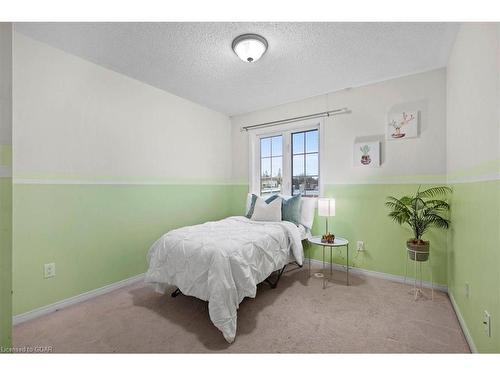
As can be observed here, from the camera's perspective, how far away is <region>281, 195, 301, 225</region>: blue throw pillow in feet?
9.93

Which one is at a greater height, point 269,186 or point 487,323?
point 269,186

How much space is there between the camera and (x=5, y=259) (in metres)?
1.09

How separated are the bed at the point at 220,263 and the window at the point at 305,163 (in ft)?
3.79

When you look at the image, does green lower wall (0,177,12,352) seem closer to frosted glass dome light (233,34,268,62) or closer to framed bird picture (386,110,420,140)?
frosted glass dome light (233,34,268,62)

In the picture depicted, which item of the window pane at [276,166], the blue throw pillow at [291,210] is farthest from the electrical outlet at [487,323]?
the window pane at [276,166]

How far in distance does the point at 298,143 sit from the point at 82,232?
296 centimetres

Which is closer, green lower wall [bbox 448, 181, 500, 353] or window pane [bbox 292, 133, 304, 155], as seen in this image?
green lower wall [bbox 448, 181, 500, 353]

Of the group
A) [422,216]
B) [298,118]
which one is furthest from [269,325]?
[298,118]

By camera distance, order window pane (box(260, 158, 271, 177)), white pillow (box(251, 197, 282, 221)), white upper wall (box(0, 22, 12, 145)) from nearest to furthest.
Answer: white upper wall (box(0, 22, 12, 145))
white pillow (box(251, 197, 282, 221))
window pane (box(260, 158, 271, 177))

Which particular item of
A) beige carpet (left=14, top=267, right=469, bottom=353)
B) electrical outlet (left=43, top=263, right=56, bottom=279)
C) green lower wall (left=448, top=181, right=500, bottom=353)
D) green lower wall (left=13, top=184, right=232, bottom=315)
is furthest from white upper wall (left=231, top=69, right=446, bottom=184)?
electrical outlet (left=43, top=263, right=56, bottom=279)

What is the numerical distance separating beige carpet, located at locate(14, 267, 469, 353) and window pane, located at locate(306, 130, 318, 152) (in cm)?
193

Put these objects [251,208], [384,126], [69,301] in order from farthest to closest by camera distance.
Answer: [251,208] < [384,126] < [69,301]

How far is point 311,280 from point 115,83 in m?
3.23

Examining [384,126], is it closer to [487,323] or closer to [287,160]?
[287,160]
